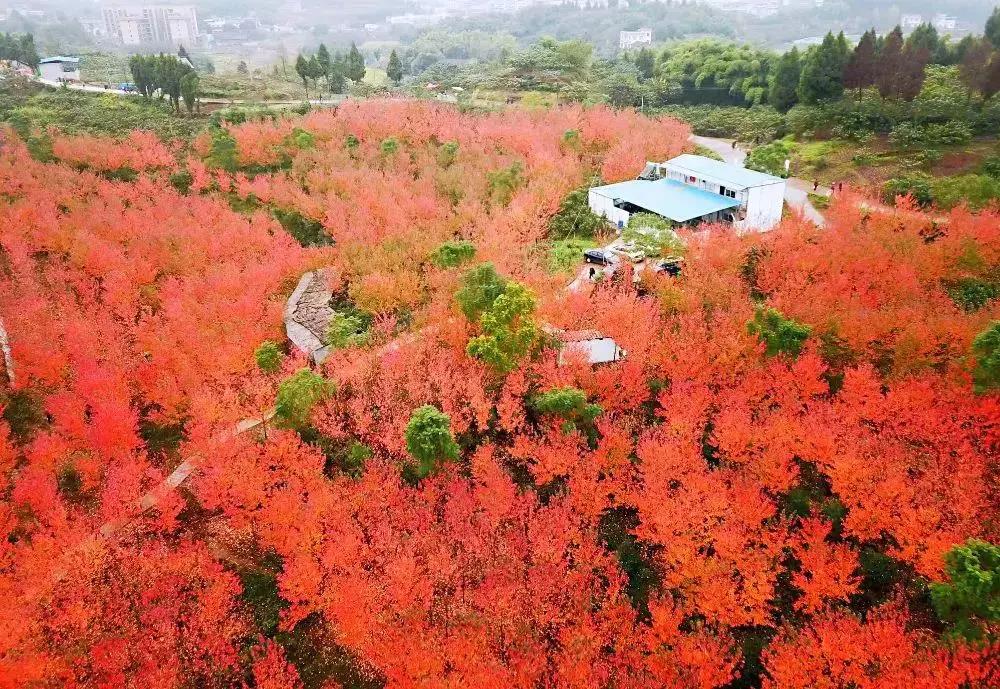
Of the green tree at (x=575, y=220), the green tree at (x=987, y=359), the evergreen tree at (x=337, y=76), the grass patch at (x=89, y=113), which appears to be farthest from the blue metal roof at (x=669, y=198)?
the evergreen tree at (x=337, y=76)

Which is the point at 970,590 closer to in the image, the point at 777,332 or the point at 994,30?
the point at 777,332

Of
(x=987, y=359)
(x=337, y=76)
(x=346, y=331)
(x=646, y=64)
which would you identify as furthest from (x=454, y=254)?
(x=646, y=64)

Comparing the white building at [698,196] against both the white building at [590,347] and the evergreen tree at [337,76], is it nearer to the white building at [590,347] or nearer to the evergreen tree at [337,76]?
the white building at [590,347]

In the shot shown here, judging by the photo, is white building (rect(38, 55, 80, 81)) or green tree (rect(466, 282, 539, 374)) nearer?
green tree (rect(466, 282, 539, 374))

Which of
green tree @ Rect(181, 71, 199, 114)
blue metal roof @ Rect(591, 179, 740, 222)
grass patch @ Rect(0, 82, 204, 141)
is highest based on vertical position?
green tree @ Rect(181, 71, 199, 114)

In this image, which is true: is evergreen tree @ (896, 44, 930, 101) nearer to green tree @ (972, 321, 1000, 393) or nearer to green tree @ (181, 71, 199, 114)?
green tree @ (972, 321, 1000, 393)

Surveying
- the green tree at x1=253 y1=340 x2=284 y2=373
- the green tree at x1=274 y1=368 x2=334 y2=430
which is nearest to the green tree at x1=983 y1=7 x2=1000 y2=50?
the green tree at x1=274 y1=368 x2=334 y2=430

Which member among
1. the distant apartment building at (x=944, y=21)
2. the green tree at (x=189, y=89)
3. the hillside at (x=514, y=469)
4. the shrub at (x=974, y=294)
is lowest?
the hillside at (x=514, y=469)
